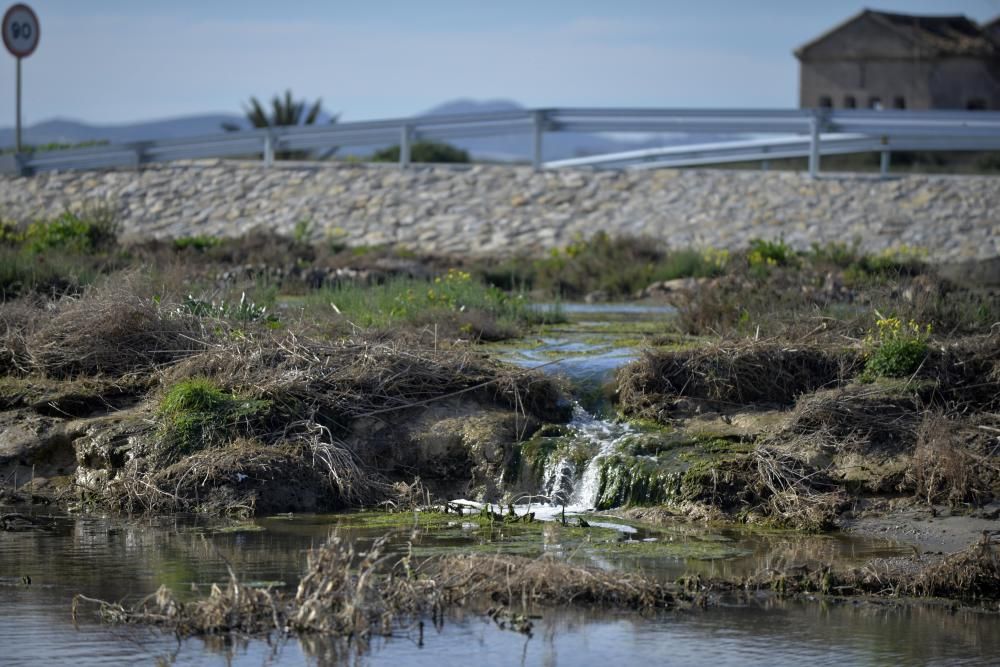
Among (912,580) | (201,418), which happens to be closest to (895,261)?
(201,418)

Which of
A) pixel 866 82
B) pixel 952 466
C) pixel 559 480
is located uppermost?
pixel 866 82

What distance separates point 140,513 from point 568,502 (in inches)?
131

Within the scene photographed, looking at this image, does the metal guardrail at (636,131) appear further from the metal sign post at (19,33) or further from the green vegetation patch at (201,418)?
the green vegetation patch at (201,418)

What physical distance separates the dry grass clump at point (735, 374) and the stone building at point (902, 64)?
51.4 metres

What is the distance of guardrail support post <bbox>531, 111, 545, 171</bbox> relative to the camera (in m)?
29.7

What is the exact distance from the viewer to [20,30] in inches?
1312

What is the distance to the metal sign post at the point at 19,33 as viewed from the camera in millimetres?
32969

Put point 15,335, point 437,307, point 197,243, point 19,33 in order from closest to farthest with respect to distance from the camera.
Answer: point 15,335 < point 437,307 < point 197,243 < point 19,33

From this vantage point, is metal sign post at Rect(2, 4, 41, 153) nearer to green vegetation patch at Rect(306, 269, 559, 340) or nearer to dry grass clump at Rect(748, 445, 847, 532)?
green vegetation patch at Rect(306, 269, 559, 340)

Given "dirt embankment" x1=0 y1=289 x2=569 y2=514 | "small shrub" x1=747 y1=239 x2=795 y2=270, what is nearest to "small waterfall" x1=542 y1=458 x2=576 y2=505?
"dirt embankment" x1=0 y1=289 x2=569 y2=514

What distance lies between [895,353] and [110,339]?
22.8 ft

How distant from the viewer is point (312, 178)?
102 feet

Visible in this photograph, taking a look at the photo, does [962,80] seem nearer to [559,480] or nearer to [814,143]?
[814,143]

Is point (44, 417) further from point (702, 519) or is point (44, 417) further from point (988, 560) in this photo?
point (988, 560)
